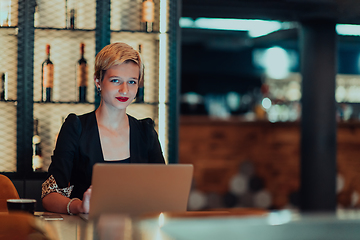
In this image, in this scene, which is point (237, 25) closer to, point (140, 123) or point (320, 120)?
point (320, 120)

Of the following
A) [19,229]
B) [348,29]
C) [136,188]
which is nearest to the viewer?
[19,229]

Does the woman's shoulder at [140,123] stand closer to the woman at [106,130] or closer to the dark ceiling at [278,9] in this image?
the woman at [106,130]

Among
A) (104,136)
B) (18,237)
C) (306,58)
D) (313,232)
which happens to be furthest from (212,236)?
(306,58)

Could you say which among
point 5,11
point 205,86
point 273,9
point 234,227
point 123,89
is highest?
point 273,9

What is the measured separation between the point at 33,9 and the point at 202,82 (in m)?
6.00

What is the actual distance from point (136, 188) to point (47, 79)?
6.72 ft

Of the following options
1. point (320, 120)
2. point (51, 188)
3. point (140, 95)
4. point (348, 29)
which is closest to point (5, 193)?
point (51, 188)

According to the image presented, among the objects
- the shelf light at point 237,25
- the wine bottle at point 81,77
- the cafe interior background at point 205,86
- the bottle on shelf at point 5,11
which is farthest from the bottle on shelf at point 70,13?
the shelf light at point 237,25

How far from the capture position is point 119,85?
6.03 ft

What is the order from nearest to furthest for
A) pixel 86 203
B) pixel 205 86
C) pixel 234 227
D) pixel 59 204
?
pixel 234 227 → pixel 86 203 → pixel 59 204 → pixel 205 86

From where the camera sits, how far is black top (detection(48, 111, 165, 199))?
1749 mm

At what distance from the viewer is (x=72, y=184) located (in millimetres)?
1878

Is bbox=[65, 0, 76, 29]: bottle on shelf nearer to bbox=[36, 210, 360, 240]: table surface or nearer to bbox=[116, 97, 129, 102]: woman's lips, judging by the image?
bbox=[116, 97, 129, 102]: woman's lips

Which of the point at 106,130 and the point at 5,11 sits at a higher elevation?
the point at 5,11
